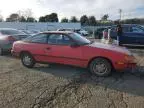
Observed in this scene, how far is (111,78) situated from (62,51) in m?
1.94

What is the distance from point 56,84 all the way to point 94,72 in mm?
1703

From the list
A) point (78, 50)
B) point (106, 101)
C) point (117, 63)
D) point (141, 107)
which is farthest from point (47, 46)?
point (141, 107)

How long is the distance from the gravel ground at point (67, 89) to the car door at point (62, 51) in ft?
1.36

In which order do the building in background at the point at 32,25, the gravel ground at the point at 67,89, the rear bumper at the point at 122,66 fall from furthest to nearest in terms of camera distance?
the building in background at the point at 32,25
the rear bumper at the point at 122,66
the gravel ground at the point at 67,89

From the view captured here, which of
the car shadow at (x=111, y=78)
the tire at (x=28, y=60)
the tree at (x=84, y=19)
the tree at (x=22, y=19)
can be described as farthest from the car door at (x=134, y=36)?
the tree at (x=22, y=19)

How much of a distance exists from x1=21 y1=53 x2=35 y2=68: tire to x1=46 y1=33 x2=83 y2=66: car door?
0.73 meters

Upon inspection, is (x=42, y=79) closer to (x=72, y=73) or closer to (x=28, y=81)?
(x=28, y=81)

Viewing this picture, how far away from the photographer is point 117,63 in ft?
27.0

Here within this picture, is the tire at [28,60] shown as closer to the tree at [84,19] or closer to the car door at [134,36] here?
the car door at [134,36]

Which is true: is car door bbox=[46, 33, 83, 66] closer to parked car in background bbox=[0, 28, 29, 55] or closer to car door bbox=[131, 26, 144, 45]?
parked car in background bbox=[0, 28, 29, 55]

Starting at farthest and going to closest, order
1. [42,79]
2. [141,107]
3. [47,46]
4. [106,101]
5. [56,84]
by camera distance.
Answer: [47,46]
[42,79]
[56,84]
[106,101]
[141,107]

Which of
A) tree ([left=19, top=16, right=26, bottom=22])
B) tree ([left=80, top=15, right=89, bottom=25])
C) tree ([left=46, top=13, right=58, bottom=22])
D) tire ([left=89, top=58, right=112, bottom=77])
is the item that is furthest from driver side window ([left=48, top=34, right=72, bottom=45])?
tree ([left=19, top=16, right=26, bottom=22])

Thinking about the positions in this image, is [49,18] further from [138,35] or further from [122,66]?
[122,66]

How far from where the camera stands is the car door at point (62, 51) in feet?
28.9
